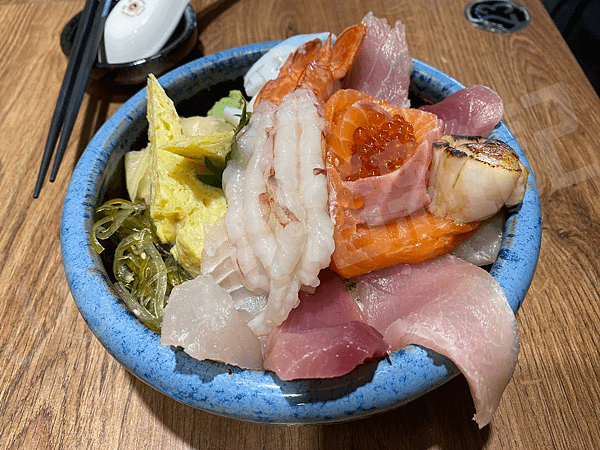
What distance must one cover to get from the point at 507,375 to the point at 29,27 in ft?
6.73

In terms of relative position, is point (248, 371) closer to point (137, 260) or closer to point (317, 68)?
point (137, 260)

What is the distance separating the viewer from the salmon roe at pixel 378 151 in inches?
29.8

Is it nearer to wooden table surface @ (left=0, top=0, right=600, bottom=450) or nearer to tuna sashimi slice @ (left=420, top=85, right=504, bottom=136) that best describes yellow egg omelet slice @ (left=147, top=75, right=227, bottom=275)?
wooden table surface @ (left=0, top=0, right=600, bottom=450)

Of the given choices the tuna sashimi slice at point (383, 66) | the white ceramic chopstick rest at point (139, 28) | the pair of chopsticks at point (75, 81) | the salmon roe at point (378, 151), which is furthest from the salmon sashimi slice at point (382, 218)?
the white ceramic chopstick rest at point (139, 28)

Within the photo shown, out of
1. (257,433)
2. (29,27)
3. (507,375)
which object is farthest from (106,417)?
(29,27)

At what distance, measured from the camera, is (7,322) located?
103 centimetres

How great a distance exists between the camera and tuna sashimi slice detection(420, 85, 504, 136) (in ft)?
2.94

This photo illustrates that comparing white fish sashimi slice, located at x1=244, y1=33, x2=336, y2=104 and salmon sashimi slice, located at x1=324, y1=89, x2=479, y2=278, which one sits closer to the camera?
salmon sashimi slice, located at x1=324, y1=89, x2=479, y2=278

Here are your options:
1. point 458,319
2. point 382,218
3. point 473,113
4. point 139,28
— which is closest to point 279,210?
point 382,218

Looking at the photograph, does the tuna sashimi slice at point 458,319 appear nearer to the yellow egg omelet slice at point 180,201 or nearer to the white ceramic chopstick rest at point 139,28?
the yellow egg omelet slice at point 180,201

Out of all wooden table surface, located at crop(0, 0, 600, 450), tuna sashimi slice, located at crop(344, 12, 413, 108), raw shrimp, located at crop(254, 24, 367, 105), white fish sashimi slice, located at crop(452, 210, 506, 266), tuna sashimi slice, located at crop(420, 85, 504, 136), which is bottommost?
wooden table surface, located at crop(0, 0, 600, 450)

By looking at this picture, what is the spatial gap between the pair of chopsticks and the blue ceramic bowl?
17.4 inches

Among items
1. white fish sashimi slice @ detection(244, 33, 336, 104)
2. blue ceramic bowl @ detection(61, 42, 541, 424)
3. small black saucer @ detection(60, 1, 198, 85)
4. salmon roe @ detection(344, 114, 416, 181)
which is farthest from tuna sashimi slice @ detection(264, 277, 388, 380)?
small black saucer @ detection(60, 1, 198, 85)

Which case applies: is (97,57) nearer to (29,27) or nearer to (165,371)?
(29,27)
